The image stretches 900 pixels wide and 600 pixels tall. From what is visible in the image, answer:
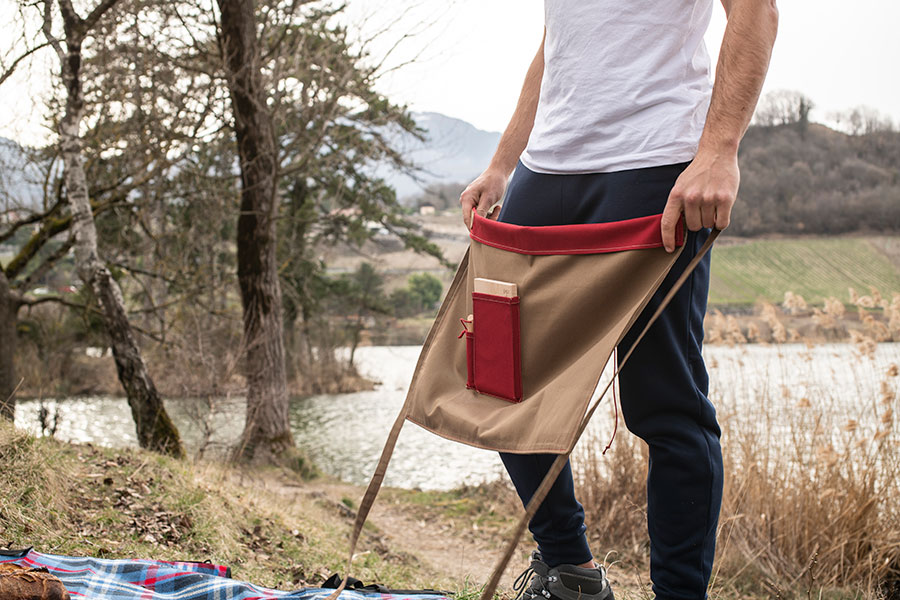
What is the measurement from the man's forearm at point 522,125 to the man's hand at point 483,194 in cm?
2

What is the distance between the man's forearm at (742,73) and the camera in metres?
1.11

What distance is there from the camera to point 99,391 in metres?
13.6

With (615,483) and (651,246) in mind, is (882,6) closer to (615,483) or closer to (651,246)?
(615,483)

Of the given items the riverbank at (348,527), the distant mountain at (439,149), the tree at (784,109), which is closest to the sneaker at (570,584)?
the riverbank at (348,527)

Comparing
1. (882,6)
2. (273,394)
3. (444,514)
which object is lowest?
(444,514)

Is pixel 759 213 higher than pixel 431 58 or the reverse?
the reverse

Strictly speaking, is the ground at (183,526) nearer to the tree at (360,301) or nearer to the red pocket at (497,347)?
the red pocket at (497,347)

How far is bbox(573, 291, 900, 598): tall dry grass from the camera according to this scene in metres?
2.68

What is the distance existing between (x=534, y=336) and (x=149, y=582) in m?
1.12

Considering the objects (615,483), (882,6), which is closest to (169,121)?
(615,483)

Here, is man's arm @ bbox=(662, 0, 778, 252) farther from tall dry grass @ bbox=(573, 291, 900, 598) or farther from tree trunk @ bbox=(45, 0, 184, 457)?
tree trunk @ bbox=(45, 0, 184, 457)

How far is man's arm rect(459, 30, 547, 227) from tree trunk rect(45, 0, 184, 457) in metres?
3.59

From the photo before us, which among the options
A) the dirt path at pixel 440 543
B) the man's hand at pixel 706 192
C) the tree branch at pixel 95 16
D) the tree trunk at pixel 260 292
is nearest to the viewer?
the man's hand at pixel 706 192

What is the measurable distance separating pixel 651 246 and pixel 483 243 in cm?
38
